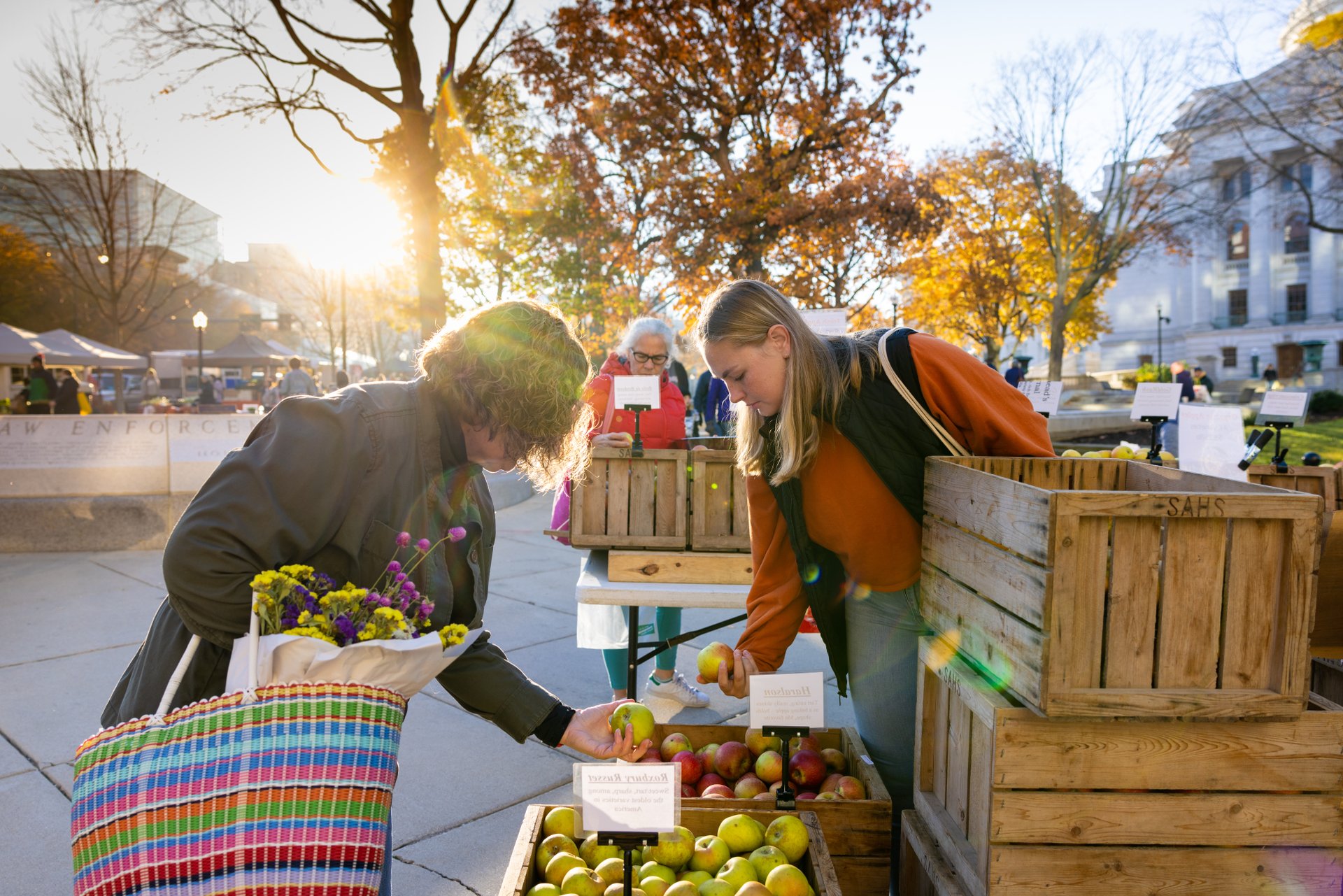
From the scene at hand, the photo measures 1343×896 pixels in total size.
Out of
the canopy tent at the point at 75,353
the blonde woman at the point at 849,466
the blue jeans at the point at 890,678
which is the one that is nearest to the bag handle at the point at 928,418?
the blonde woman at the point at 849,466

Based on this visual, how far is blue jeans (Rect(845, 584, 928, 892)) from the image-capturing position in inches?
90.0

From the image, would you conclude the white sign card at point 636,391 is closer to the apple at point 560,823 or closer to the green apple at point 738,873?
the apple at point 560,823

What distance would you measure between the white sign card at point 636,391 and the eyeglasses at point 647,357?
87 centimetres

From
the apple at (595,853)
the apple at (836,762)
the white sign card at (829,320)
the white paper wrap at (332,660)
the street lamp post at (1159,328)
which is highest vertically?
the street lamp post at (1159,328)

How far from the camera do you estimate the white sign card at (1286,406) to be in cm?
404

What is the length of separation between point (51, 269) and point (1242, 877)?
3657 cm

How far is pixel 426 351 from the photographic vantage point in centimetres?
190

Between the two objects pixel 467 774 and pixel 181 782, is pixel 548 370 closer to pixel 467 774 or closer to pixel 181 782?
pixel 181 782

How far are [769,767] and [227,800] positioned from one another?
5.03 ft

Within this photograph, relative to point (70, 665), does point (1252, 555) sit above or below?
above

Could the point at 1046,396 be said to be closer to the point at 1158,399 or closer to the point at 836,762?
the point at 1158,399

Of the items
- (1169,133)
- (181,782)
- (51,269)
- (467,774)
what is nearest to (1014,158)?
(1169,133)

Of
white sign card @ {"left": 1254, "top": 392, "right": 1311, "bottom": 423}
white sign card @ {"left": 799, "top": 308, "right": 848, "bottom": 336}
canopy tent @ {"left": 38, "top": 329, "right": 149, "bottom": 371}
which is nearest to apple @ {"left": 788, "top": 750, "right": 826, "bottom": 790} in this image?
white sign card @ {"left": 1254, "top": 392, "right": 1311, "bottom": 423}

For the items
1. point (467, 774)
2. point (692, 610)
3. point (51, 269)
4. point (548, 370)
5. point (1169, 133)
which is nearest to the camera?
point (548, 370)
